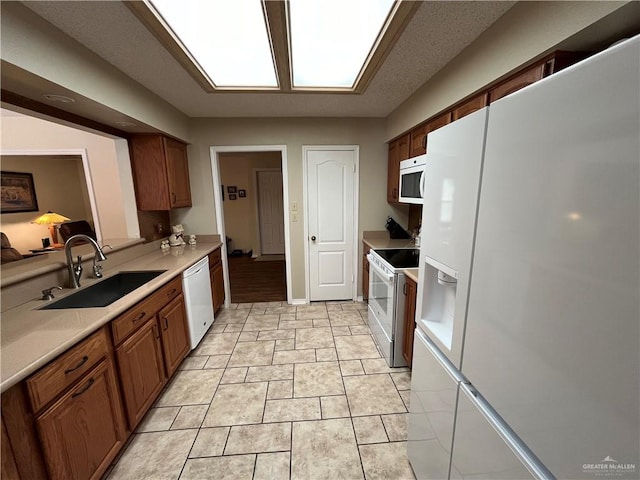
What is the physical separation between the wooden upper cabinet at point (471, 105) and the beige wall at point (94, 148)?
122 inches

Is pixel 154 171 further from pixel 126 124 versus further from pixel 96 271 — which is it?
pixel 96 271

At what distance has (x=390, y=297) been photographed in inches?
88.0

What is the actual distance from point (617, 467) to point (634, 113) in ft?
2.16

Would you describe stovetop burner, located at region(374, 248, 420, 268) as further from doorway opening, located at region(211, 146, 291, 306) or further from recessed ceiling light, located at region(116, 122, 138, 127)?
doorway opening, located at region(211, 146, 291, 306)

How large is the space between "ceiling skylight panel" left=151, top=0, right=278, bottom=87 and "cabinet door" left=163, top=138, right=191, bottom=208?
43.9 inches

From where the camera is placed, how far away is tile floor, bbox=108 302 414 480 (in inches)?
58.5

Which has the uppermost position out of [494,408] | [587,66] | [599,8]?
[599,8]

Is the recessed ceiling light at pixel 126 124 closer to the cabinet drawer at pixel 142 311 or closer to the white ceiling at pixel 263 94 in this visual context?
the white ceiling at pixel 263 94

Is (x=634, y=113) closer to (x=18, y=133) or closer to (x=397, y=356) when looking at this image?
(x=397, y=356)

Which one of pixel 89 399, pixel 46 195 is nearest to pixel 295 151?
pixel 89 399

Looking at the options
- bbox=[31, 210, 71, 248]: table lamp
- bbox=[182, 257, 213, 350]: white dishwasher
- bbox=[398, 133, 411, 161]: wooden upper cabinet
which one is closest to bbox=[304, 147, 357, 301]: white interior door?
bbox=[398, 133, 411, 161]: wooden upper cabinet

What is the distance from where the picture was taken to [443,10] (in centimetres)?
131

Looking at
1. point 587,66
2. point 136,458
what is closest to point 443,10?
point 587,66

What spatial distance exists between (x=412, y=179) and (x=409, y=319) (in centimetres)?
129
